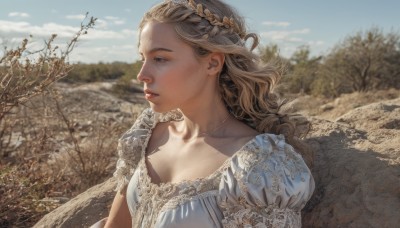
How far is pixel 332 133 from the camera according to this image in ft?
8.39

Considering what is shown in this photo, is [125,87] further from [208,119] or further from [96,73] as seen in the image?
[208,119]

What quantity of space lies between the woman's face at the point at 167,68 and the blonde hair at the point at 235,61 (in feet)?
0.12

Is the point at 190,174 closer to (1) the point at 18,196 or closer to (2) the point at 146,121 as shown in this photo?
(2) the point at 146,121

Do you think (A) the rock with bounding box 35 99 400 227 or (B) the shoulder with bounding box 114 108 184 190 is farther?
(B) the shoulder with bounding box 114 108 184 190

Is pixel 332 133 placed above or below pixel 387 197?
above

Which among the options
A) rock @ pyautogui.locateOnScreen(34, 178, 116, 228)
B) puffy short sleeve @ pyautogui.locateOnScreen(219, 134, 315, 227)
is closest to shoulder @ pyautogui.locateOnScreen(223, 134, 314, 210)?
puffy short sleeve @ pyautogui.locateOnScreen(219, 134, 315, 227)

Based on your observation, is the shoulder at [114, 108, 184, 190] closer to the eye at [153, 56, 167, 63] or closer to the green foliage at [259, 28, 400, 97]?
the eye at [153, 56, 167, 63]

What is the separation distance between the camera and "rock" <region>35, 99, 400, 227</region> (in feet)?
6.65

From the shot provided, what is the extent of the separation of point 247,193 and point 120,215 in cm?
90

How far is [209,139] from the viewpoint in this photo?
2221mm

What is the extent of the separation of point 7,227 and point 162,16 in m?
2.76

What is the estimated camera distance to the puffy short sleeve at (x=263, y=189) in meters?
1.85

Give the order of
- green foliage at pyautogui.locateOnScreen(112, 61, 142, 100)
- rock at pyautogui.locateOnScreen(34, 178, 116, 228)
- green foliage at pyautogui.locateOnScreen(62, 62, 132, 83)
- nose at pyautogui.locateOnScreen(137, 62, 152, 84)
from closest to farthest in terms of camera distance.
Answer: nose at pyautogui.locateOnScreen(137, 62, 152, 84) → rock at pyautogui.locateOnScreen(34, 178, 116, 228) → green foliage at pyautogui.locateOnScreen(112, 61, 142, 100) → green foliage at pyautogui.locateOnScreen(62, 62, 132, 83)

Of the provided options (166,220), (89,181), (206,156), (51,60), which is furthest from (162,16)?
(89,181)
